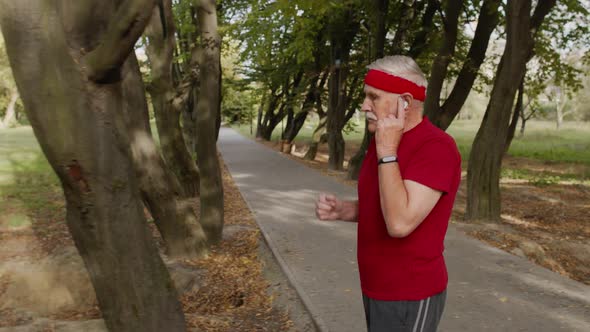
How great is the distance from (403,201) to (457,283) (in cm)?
467

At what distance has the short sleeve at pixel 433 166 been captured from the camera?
227 cm

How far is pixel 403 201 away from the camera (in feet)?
7.32

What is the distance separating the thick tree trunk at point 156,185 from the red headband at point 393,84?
166 inches

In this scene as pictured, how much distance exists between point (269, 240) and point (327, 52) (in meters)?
14.6

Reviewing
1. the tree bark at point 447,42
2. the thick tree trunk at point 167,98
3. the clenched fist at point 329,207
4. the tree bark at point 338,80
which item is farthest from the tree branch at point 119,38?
the tree bark at point 338,80

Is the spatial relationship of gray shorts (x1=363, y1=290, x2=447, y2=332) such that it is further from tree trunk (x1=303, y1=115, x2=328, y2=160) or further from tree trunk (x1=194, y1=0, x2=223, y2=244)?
tree trunk (x1=303, y1=115, x2=328, y2=160)

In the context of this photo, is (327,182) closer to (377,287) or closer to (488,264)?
(488,264)

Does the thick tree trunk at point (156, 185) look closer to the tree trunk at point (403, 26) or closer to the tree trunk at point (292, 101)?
the tree trunk at point (403, 26)

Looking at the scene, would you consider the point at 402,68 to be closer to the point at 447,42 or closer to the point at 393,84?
the point at 393,84

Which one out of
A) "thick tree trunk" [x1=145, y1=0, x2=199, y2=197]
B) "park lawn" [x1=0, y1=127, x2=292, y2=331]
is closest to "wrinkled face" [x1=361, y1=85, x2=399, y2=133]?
"park lawn" [x1=0, y1=127, x2=292, y2=331]

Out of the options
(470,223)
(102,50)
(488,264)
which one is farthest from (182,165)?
(102,50)

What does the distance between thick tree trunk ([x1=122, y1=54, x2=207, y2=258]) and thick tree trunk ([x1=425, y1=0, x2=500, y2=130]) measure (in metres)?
7.40

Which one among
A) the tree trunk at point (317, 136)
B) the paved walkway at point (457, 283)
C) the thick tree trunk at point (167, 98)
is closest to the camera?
the paved walkway at point (457, 283)

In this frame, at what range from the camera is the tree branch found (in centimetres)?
315
